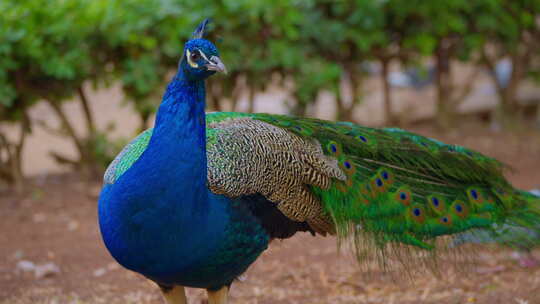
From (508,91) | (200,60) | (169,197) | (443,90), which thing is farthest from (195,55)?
(508,91)

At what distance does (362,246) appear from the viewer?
9.68ft

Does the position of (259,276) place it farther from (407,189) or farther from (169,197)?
(169,197)

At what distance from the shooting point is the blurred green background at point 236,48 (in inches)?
197

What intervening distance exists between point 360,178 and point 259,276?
1.34 metres

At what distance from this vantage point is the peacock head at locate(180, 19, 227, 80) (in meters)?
2.38

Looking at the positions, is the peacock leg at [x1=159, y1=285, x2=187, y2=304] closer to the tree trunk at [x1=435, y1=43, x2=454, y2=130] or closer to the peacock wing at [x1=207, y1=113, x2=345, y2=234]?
the peacock wing at [x1=207, y1=113, x2=345, y2=234]

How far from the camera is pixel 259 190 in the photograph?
8.89 ft

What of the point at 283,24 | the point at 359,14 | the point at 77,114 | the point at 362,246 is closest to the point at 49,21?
the point at 283,24

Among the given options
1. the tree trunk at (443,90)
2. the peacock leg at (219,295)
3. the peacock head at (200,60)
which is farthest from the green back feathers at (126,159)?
the tree trunk at (443,90)

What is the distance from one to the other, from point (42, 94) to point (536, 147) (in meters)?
4.88

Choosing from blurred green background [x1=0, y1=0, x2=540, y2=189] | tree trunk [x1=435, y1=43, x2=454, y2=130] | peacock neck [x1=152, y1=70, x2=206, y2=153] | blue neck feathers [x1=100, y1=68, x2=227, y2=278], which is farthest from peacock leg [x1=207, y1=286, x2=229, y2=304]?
tree trunk [x1=435, y1=43, x2=454, y2=130]

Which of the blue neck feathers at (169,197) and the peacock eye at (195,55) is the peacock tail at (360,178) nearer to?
the blue neck feathers at (169,197)

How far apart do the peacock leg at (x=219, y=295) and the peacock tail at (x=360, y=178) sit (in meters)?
0.44

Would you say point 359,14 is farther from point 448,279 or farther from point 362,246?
point 362,246
